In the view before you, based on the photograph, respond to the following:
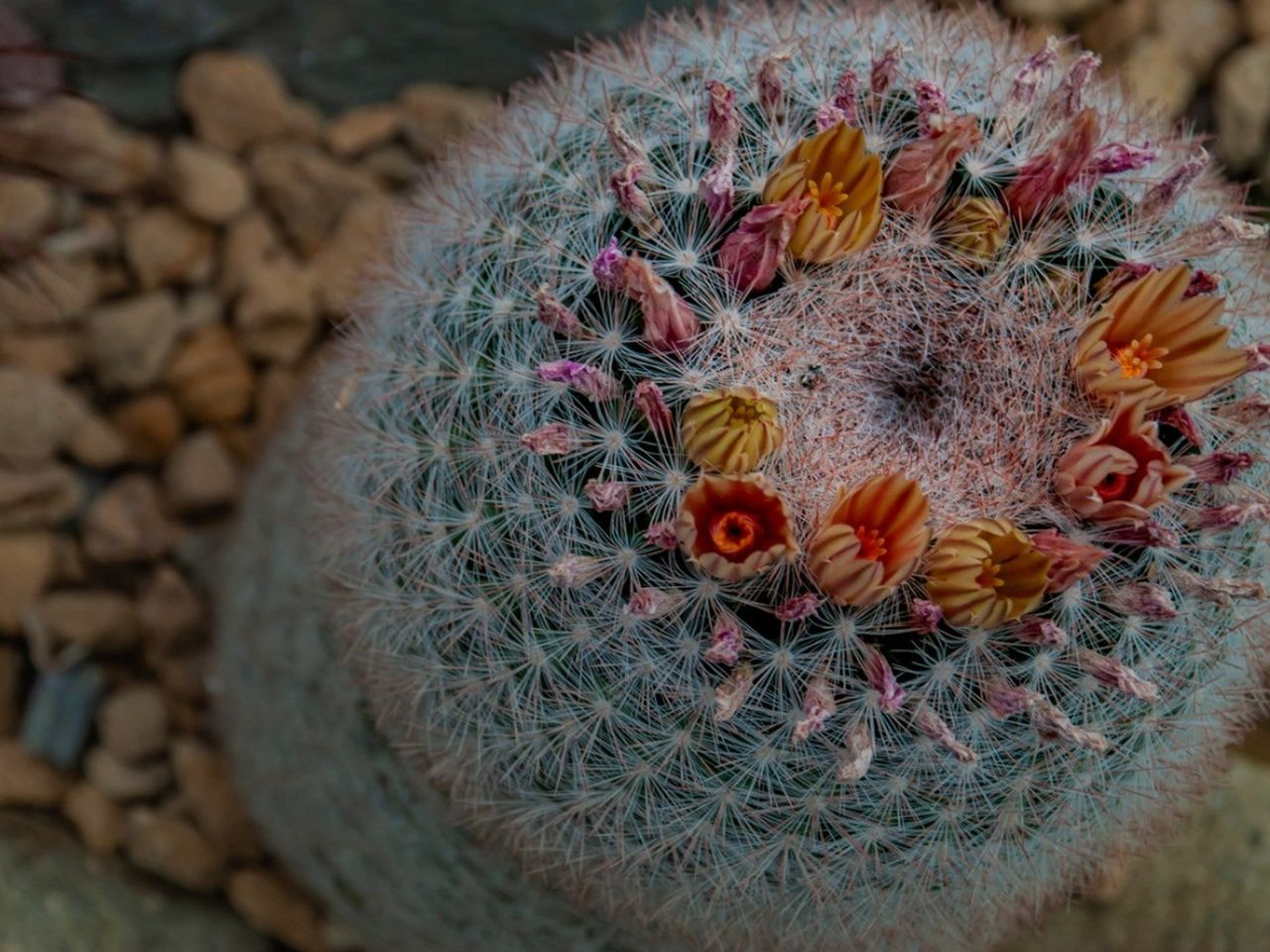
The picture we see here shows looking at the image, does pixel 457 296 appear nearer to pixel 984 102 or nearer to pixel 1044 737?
pixel 984 102

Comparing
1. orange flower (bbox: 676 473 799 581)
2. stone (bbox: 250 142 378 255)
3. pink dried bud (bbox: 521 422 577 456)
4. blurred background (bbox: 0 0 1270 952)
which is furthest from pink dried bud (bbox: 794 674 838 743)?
stone (bbox: 250 142 378 255)

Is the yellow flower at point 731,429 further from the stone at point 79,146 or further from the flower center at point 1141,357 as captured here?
the stone at point 79,146

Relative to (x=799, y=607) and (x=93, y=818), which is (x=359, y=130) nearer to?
(x=93, y=818)

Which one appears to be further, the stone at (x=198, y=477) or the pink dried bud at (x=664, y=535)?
the stone at (x=198, y=477)

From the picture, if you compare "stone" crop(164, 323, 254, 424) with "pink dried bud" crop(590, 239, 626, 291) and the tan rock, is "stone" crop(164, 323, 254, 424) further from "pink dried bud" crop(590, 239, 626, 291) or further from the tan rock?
"pink dried bud" crop(590, 239, 626, 291)

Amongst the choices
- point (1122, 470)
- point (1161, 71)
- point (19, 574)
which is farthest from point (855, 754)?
point (1161, 71)

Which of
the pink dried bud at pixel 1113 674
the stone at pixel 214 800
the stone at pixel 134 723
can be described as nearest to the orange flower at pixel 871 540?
the pink dried bud at pixel 1113 674
